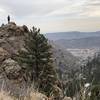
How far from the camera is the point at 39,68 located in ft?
137

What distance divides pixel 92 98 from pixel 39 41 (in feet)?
131

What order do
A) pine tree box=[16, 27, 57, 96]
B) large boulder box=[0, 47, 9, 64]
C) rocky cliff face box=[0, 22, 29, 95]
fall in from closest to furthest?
pine tree box=[16, 27, 57, 96]
rocky cliff face box=[0, 22, 29, 95]
large boulder box=[0, 47, 9, 64]

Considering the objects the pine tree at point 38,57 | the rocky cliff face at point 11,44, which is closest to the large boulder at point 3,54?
the rocky cliff face at point 11,44

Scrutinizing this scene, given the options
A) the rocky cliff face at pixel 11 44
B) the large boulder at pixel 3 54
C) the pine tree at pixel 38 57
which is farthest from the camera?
the large boulder at pixel 3 54

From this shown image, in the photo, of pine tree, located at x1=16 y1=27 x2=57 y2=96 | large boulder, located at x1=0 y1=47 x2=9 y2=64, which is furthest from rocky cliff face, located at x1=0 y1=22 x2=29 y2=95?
pine tree, located at x1=16 y1=27 x2=57 y2=96

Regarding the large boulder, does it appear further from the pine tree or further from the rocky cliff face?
the pine tree

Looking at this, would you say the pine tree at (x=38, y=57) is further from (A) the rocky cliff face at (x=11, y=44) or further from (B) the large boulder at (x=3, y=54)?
(B) the large boulder at (x=3, y=54)

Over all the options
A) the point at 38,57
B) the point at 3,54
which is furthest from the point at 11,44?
the point at 38,57

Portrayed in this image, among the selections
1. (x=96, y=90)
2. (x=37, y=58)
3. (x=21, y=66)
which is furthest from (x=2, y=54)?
(x=96, y=90)

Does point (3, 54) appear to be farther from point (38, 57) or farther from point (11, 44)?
point (38, 57)

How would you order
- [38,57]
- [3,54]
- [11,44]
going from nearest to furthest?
[38,57]
[3,54]
[11,44]

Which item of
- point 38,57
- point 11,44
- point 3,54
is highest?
point 11,44

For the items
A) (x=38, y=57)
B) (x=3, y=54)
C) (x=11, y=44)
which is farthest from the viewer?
(x=11, y=44)

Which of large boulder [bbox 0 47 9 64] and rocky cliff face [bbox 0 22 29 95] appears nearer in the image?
rocky cliff face [bbox 0 22 29 95]
